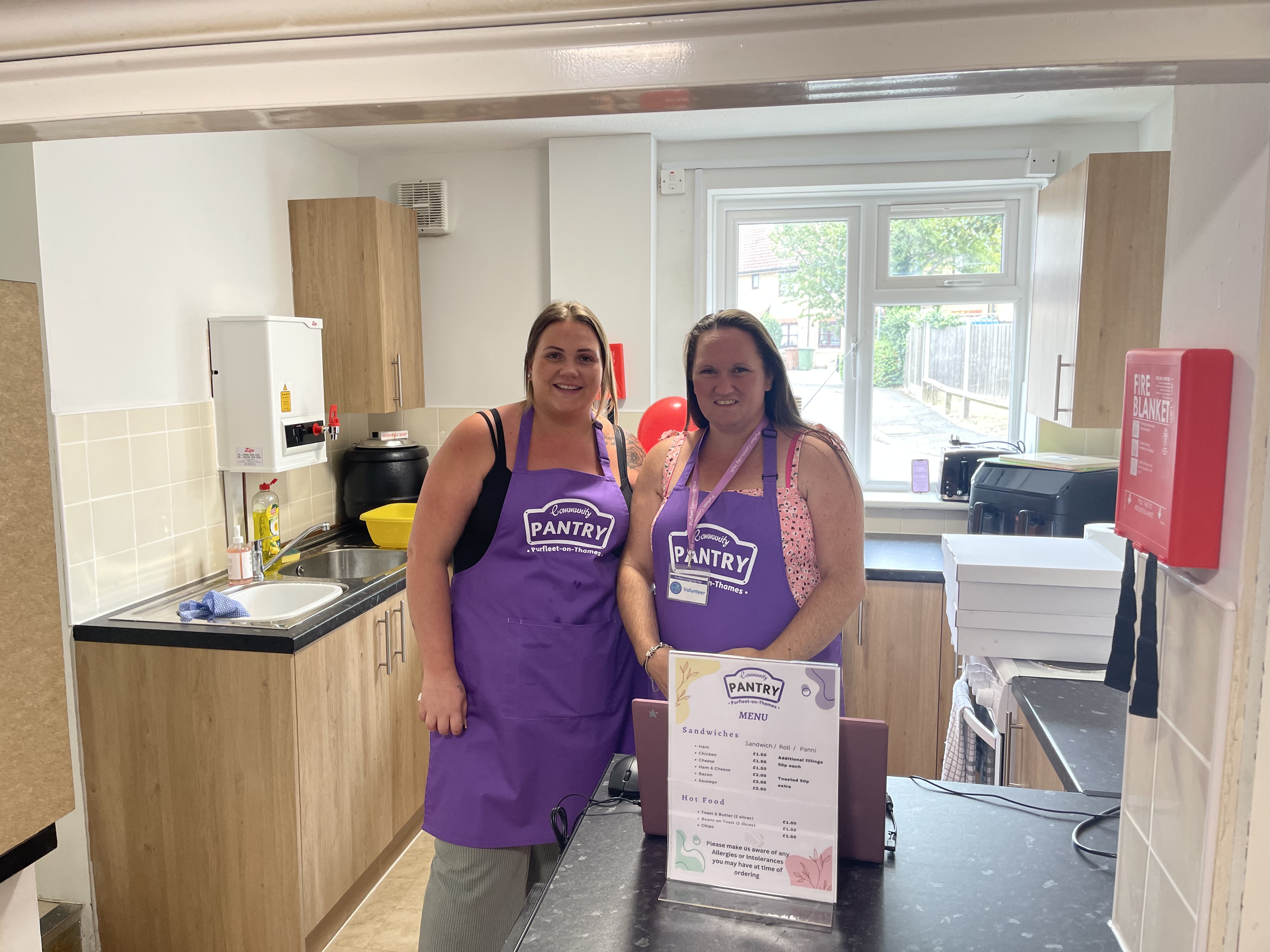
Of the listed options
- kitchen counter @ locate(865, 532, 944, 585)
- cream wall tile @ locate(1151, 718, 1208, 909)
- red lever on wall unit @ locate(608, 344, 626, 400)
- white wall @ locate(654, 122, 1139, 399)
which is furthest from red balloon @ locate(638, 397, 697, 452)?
cream wall tile @ locate(1151, 718, 1208, 909)

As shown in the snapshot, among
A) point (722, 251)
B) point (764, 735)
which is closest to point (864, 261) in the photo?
point (722, 251)

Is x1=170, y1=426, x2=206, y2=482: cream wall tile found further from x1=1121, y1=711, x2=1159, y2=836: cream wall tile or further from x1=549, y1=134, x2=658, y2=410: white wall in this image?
x1=1121, y1=711, x2=1159, y2=836: cream wall tile

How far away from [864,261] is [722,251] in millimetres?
585

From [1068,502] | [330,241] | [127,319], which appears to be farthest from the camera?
[330,241]

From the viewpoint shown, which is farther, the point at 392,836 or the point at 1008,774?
the point at 392,836

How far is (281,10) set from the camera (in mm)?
646

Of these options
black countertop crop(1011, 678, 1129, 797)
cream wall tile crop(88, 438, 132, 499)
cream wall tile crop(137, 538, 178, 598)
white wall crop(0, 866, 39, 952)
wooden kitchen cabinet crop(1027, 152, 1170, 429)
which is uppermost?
wooden kitchen cabinet crop(1027, 152, 1170, 429)

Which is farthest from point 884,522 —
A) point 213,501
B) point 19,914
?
point 19,914

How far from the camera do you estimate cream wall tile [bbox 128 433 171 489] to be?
2.47 metres

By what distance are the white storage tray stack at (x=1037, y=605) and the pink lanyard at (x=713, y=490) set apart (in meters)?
0.62

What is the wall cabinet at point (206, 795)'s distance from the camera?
2307 mm

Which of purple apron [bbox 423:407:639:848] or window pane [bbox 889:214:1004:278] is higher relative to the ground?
window pane [bbox 889:214:1004:278]

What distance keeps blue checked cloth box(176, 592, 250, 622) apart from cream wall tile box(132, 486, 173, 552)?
244 mm

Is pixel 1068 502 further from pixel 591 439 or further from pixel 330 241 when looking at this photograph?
pixel 330 241
